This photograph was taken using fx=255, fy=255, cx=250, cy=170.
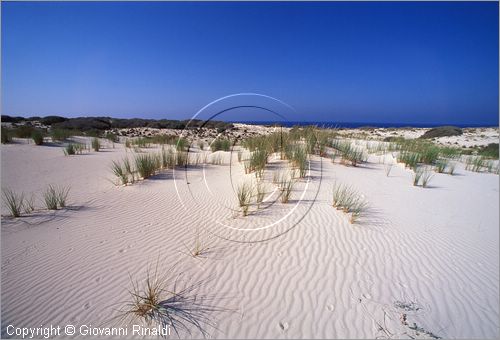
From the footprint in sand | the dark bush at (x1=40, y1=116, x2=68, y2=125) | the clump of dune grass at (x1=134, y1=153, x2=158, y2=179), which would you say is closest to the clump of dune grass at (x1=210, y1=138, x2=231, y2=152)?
the clump of dune grass at (x1=134, y1=153, x2=158, y2=179)

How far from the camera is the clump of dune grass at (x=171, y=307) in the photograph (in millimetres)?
2412

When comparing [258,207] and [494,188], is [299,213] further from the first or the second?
[494,188]

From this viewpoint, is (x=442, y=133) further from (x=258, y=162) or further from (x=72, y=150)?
(x=72, y=150)

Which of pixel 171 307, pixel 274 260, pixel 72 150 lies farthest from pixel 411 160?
pixel 72 150

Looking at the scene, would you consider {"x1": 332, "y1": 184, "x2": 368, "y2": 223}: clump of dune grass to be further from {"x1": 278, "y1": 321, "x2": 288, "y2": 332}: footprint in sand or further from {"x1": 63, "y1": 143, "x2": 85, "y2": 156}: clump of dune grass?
{"x1": 63, "y1": 143, "x2": 85, "y2": 156}: clump of dune grass

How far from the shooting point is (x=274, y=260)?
3400mm

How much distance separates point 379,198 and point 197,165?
568 cm

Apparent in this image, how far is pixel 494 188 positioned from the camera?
7.53 meters

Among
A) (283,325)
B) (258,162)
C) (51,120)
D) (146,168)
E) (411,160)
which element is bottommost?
(283,325)

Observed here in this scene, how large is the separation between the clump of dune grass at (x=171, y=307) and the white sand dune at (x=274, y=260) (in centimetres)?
9

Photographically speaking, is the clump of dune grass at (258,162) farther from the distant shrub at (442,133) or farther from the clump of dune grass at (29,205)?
the distant shrub at (442,133)

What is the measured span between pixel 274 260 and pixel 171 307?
55.2 inches

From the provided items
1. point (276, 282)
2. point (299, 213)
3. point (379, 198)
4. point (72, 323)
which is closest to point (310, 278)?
point (276, 282)

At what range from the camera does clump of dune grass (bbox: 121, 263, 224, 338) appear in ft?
7.91
